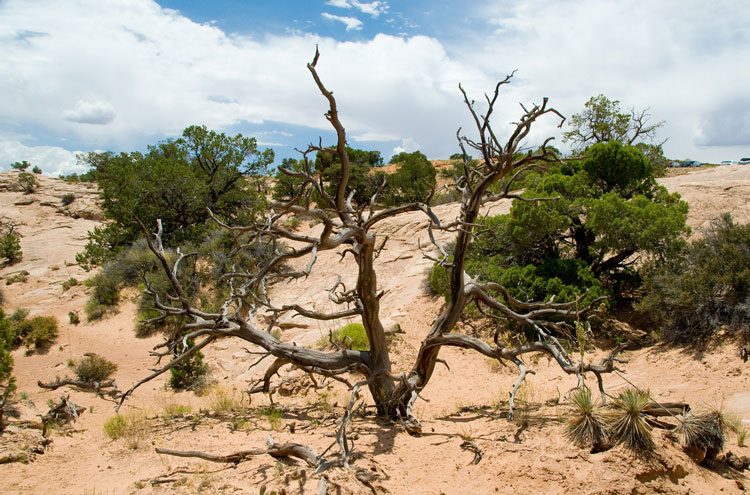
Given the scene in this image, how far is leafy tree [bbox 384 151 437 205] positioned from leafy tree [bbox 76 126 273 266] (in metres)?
6.17

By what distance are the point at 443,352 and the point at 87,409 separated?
289 inches

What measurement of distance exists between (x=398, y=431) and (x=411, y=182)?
1709 cm

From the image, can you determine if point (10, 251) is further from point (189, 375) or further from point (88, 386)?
point (189, 375)

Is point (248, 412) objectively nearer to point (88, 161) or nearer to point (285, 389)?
point (285, 389)

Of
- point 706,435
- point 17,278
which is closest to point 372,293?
point 706,435

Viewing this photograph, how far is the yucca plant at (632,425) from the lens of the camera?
4.00 m

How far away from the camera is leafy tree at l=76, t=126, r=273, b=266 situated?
17781 mm

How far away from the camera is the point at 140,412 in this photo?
23.9 feet

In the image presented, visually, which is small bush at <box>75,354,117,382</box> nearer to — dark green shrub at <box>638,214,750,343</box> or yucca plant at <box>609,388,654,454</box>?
yucca plant at <box>609,388,654,454</box>

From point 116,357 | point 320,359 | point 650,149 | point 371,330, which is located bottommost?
point 116,357

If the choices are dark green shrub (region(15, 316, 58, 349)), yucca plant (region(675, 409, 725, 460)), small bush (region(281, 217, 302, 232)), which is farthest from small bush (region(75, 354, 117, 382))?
small bush (region(281, 217, 302, 232))

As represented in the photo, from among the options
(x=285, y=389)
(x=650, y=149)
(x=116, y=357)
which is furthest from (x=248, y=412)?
(x=650, y=149)

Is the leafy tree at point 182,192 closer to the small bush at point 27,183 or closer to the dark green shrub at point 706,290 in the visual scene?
the dark green shrub at point 706,290

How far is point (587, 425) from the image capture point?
4.35 metres
